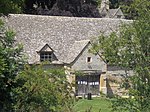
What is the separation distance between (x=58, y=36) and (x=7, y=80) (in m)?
37.3

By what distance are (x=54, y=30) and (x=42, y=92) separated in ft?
125

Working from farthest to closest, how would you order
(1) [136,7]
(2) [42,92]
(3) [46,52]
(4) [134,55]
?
(3) [46,52], (1) [136,7], (4) [134,55], (2) [42,92]

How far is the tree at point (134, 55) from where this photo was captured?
47.8 ft

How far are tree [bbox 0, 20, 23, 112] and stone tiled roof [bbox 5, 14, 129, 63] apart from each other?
32.9 metres

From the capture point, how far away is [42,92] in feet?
37.1

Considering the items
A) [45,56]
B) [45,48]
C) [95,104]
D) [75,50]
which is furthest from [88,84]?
[95,104]

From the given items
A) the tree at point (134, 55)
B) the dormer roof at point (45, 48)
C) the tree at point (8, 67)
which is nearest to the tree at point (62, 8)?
the dormer roof at point (45, 48)

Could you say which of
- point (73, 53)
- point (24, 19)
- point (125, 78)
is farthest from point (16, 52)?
point (24, 19)

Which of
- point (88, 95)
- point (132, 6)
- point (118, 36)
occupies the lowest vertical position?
point (88, 95)

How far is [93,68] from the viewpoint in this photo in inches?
1807

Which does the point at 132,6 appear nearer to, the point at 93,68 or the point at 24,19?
the point at 93,68

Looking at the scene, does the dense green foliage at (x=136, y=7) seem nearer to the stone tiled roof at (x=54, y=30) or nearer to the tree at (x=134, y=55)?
the tree at (x=134, y=55)

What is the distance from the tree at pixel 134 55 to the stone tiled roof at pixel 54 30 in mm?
29653

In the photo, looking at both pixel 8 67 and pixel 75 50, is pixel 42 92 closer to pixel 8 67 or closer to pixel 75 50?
pixel 8 67
